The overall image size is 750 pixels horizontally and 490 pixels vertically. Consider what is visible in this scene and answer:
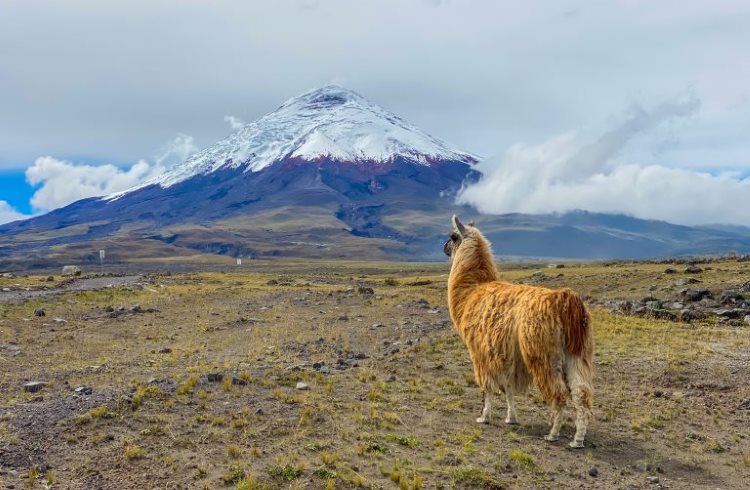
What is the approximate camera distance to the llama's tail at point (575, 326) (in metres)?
9.30

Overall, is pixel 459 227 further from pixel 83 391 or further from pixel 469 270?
pixel 83 391

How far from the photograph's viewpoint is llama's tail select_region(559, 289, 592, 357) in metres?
9.30

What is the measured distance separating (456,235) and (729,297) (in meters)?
19.7

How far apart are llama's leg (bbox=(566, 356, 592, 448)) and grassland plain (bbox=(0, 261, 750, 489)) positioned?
31 cm

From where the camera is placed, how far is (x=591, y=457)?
896cm

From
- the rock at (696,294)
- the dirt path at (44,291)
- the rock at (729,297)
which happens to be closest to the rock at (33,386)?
the dirt path at (44,291)

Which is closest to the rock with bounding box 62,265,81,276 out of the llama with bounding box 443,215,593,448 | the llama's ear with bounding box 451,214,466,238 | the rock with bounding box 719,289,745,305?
the rock with bounding box 719,289,745,305

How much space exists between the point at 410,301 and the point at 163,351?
16489 mm

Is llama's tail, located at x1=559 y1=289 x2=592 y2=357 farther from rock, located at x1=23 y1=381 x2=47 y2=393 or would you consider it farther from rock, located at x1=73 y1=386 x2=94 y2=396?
rock, located at x1=23 y1=381 x2=47 y2=393

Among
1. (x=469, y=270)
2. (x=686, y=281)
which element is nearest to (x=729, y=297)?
(x=686, y=281)

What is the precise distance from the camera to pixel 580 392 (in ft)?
30.1

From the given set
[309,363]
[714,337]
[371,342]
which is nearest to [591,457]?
[309,363]

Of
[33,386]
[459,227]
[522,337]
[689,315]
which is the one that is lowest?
[33,386]

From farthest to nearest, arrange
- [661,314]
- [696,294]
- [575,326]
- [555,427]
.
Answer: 1. [696,294]
2. [661,314]
3. [555,427]
4. [575,326]
